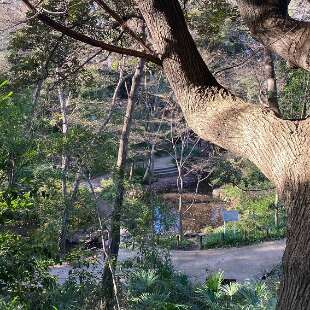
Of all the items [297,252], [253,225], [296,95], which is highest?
[296,95]

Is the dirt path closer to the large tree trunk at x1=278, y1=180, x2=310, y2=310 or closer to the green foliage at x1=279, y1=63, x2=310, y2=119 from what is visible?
the green foliage at x1=279, y1=63, x2=310, y2=119

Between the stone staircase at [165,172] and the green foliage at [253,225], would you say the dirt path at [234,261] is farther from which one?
the stone staircase at [165,172]

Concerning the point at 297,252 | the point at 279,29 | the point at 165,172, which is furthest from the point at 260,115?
the point at 165,172

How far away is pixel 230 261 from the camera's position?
1045 cm

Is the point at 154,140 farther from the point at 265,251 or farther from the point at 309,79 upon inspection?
the point at 309,79

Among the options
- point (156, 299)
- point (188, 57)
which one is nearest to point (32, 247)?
point (156, 299)

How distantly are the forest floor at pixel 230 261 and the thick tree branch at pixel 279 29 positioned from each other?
6.78 metres

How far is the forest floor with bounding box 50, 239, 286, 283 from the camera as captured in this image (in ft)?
30.5

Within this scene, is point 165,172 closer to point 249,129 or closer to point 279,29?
point 279,29

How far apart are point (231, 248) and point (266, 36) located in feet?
32.0

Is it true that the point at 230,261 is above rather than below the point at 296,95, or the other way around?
below

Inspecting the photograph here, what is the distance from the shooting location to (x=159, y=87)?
17.0m

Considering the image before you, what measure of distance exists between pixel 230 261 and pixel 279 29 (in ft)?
28.1

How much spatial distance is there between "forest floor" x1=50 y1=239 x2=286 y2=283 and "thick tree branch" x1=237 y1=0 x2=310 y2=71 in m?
6.78
